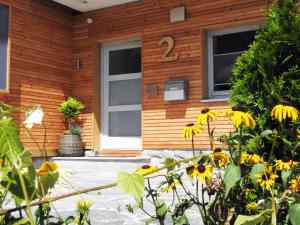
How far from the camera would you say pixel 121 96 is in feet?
32.6

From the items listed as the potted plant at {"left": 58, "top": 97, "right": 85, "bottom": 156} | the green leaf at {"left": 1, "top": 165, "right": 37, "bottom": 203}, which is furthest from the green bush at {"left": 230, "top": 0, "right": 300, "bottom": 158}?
the potted plant at {"left": 58, "top": 97, "right": 85, "bottom": 156}

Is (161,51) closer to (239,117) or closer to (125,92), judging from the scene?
(125,92)

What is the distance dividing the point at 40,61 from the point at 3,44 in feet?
3.35

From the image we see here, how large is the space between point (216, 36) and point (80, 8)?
3420mm

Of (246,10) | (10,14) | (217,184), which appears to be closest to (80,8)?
(10,14)

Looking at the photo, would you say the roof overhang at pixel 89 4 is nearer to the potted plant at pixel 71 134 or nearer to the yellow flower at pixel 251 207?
the potted plant at pixel 71 134

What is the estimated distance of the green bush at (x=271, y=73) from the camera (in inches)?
112

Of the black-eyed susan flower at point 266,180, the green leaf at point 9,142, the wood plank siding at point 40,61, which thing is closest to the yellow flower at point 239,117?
the black-eyed susan flower at point 266,180

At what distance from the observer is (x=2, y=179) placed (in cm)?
89

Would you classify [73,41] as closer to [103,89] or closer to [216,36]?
[103,89]

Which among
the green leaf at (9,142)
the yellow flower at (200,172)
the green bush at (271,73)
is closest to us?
the green leaf at (9,142)

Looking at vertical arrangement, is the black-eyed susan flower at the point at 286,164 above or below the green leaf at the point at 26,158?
below

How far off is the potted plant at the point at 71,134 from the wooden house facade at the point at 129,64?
22 cm

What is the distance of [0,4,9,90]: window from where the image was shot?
338 inches
